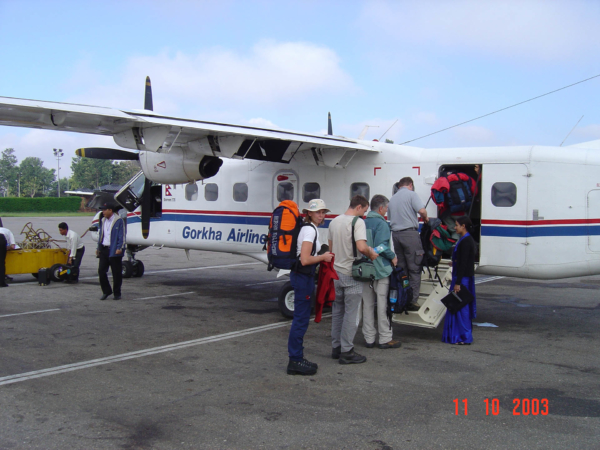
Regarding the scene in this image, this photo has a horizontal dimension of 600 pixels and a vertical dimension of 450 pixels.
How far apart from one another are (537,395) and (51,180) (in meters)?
140

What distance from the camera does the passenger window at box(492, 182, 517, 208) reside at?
26.5 ft

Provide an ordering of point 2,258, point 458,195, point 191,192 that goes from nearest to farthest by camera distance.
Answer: point 458,195 → point 191,192 → point 2,258

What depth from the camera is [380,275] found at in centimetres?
662

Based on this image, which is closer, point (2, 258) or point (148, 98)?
point (148, 98)

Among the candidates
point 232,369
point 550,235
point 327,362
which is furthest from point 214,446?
point 550,235

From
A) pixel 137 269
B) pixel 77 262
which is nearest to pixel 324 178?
pixel 137 269

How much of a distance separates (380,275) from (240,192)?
5.14m

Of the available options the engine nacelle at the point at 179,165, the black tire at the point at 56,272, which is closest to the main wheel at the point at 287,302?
the engine nacelle at the point at 179,165

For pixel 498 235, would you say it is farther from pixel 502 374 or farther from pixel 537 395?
pixel 537 395

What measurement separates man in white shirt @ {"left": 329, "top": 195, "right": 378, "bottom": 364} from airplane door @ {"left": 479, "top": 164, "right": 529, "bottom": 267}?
111 inches

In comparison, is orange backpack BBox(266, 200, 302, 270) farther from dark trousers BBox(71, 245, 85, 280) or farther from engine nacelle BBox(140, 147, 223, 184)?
dark trousers BBox(71, 245, 85, 280)

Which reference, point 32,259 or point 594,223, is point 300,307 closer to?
point 594,223
